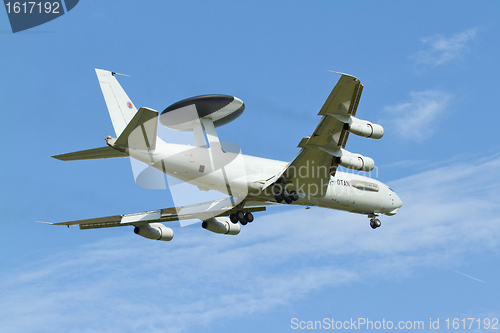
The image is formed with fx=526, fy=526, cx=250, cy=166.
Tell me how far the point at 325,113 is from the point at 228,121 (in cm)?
551

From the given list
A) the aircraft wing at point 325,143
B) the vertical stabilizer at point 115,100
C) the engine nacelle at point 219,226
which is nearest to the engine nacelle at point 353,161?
the aircraft wing at point 325,143

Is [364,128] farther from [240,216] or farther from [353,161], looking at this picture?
[240,216]

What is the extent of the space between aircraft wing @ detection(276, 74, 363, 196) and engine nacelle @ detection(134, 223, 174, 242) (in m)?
8.07

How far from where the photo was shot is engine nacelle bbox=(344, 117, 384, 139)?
70.8ft

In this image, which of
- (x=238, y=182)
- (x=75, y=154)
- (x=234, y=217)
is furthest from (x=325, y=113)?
(x=75, y=154)

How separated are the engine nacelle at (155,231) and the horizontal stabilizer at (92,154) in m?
7.29

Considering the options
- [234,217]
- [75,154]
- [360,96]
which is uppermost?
[360,96]

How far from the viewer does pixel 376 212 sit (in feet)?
99.6

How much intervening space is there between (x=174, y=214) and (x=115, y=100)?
7261 mm

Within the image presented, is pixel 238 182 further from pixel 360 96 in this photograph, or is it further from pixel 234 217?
pixel 360 96

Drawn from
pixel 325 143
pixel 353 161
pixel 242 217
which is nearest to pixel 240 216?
pixel 242 217

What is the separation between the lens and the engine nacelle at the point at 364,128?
2159 cm

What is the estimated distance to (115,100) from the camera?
77.3 ft

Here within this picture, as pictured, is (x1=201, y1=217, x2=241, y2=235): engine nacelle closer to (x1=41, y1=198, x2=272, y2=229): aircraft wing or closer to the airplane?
(x1=41, y1=198, x2=272, y2=229): aircraft wing
